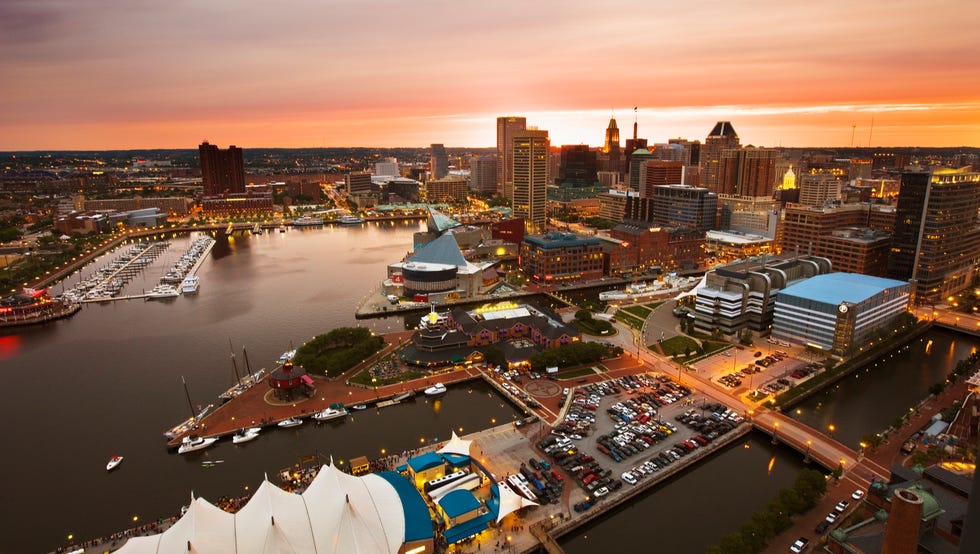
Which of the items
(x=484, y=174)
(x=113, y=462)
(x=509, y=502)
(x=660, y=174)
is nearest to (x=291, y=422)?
(x=113, y=462)

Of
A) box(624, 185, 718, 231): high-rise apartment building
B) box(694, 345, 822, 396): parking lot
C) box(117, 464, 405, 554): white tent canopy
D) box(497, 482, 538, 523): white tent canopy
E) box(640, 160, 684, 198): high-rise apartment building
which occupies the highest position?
box(640, 160, 684, 198): high-rise apartment building

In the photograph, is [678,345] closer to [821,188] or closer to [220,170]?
[821,188]

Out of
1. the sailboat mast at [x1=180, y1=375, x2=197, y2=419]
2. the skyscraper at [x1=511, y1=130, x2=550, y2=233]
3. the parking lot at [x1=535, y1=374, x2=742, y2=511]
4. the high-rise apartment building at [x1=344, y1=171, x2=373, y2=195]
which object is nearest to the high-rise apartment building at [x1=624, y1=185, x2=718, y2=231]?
the skyscraper at [x1=511, y1=130, x2=550, y2=233]

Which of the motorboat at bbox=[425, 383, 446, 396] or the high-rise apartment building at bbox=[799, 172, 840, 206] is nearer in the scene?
the motorboat at bbox=[425, 383, 446, 396]

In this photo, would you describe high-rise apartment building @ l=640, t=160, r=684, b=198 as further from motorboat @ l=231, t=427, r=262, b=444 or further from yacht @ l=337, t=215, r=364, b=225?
motorboat @ l=231, t=427, r=262, b=444

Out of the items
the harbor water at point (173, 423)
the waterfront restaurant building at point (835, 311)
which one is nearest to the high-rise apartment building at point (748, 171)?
the waterfront restaurant building at point (835, 311)

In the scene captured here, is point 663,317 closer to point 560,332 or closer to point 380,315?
point 560,332

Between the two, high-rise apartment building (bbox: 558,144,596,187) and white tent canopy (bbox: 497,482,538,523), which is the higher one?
high-rise apartment building (bbox: 558,144,596,187)

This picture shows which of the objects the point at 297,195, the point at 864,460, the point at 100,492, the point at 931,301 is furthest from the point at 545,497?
the point at 297,195

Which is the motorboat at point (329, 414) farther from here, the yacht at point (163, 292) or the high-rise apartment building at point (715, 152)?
the high-rise apartment building at point (715, 152)
